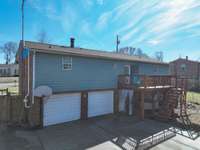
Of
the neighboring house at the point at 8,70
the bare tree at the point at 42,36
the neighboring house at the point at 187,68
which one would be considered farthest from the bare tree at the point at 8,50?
the neighboring house at the point at 187,68

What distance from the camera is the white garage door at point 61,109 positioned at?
10273 mm

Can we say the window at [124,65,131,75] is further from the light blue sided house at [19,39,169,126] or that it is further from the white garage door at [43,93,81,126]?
the white garage door at [43,93,81,126]

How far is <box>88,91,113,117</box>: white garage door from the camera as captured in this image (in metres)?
12.4

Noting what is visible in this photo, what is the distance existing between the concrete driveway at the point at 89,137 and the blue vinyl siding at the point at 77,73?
2.62 m

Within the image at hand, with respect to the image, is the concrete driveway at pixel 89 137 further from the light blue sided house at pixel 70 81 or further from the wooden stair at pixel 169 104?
the wooden stair at pixel 169 104

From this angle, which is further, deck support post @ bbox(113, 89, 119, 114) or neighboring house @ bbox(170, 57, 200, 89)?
neighboring house @ bbox(170, 57, 200, 89)

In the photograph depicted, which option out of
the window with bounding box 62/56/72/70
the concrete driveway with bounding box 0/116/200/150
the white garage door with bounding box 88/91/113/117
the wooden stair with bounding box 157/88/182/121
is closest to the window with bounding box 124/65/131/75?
the white garage door with bounding box 88/91/113/117

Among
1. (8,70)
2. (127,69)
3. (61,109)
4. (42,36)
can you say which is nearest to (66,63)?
(61,109)

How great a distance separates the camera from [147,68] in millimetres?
17109

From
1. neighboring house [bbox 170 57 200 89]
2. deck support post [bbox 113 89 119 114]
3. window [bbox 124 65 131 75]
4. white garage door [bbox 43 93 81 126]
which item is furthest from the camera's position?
neighboring house [bbox 170 57 200 89]

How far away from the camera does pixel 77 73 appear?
11688 mm

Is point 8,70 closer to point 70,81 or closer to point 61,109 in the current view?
point 70,81

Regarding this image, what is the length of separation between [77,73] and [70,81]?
77cm

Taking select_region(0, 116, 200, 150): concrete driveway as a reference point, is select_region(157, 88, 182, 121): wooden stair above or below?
above
